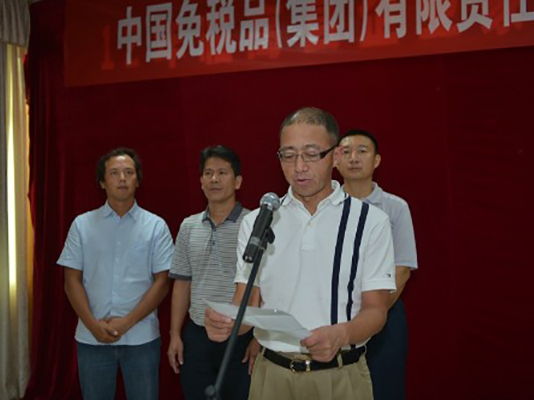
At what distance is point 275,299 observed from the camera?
1646 millimetres

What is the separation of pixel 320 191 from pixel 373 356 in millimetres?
1118

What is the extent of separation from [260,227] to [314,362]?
1.76 ft

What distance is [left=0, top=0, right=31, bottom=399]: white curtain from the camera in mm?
3932

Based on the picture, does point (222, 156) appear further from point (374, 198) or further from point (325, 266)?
point (325, 266)

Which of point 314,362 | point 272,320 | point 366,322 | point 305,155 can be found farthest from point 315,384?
point 305,155

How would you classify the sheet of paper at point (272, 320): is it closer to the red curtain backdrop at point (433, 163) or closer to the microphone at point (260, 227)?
the microphone at point (260, 227)

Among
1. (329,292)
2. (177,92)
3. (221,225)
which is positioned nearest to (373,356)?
(221,225)

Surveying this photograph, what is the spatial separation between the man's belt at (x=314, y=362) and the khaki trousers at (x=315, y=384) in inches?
0.4

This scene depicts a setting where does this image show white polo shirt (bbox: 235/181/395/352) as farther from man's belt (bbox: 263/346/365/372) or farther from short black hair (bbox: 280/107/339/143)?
short black hair (bbox: 280/107/339/143)

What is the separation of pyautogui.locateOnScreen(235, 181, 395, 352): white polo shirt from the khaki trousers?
8 cm

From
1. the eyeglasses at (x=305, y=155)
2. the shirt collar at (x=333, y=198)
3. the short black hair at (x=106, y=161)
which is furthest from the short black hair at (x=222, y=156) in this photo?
the eyeglasses at (x=305, y=155)

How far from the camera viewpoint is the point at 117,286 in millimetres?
2818

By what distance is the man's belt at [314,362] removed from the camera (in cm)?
163

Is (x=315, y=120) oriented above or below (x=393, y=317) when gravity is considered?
above
